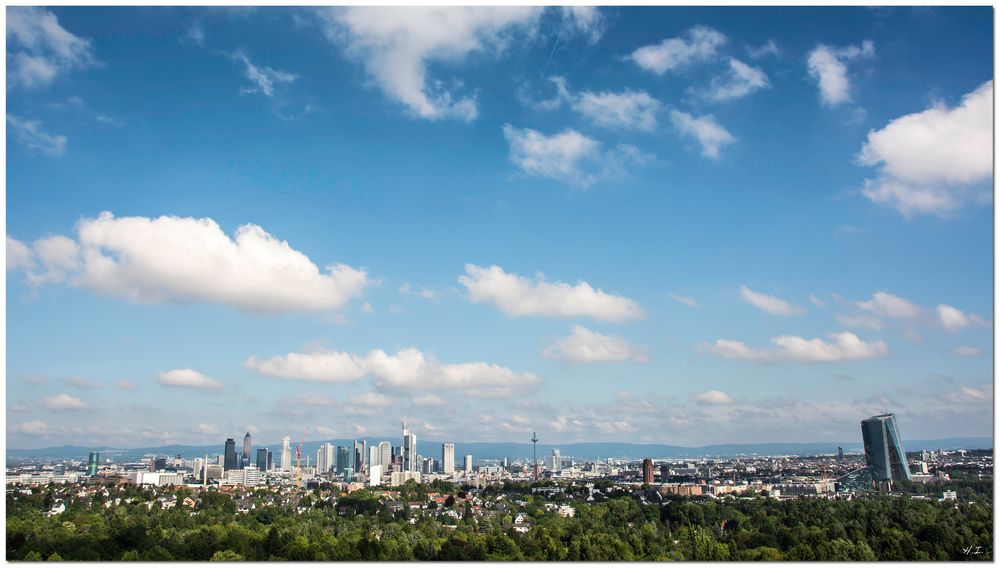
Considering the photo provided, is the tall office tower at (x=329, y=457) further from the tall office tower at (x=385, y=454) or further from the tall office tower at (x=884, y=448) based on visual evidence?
the tall office tower at (x=884, y=448)

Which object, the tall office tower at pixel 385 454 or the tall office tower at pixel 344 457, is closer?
the tall office tower at pixel 344 457

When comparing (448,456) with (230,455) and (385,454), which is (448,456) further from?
(230,455)

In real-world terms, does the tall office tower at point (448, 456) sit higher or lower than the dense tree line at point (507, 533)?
higher

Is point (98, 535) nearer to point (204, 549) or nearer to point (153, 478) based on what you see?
point (204, 549)

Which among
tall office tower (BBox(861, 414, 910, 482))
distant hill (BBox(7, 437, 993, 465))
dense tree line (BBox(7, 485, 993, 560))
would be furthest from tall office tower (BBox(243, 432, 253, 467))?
tall office tower (BBox(861, 414, 910, 482))

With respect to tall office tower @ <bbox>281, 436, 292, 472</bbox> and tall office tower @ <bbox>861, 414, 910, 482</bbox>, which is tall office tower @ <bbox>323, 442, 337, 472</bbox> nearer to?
tall office tower @ <bbox>281, 436, 292, 472</bbox>

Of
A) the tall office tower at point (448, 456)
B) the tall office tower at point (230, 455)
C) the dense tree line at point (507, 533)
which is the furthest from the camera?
the tall office tower at point (448, 456)

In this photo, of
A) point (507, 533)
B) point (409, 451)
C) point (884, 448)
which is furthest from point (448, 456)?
point (507, 533)

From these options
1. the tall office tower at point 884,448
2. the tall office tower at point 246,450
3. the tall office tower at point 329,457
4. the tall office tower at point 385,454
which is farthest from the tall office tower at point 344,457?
the tall office tower at point 884,448
